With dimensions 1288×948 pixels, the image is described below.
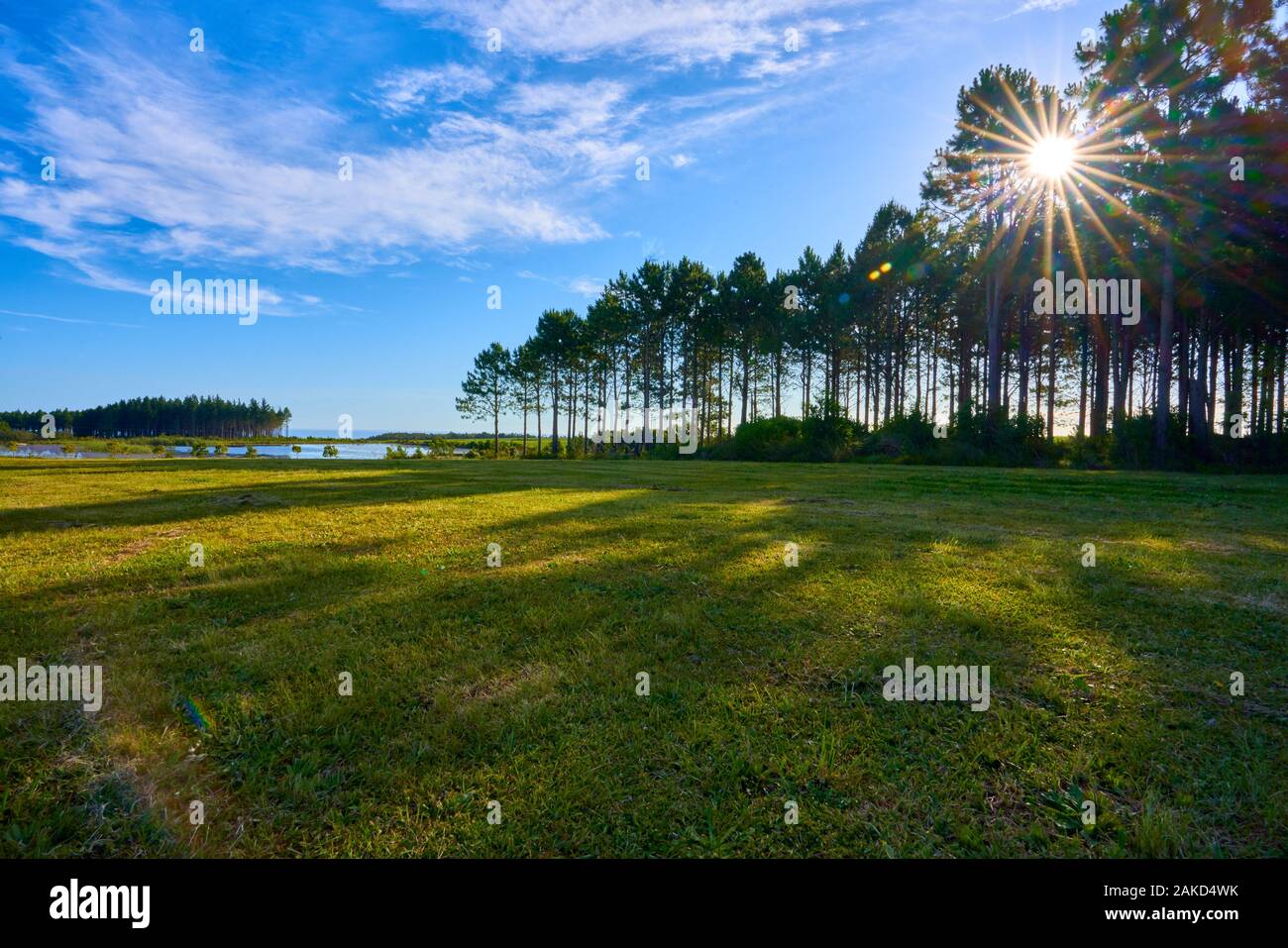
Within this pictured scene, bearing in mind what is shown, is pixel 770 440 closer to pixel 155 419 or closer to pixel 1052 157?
pixel 1052 157

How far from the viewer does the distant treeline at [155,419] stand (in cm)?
10475

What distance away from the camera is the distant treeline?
344 feet

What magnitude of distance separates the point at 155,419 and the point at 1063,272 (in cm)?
14505

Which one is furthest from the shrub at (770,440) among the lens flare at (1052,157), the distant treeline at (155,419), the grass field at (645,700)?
Answer: the distant treeline at (155,419)

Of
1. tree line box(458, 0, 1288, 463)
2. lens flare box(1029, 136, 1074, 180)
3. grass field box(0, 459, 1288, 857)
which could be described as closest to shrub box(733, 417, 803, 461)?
tree line box(458, 0, 1288, 463)

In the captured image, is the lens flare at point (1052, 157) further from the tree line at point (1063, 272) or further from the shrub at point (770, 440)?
the shrub at point (770, 440)

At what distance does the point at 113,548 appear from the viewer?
23.8 feet

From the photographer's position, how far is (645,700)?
3.32 metres

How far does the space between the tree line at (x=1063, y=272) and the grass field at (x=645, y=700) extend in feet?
71.7

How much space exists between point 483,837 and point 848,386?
49.2m

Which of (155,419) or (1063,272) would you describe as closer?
(1063,272)

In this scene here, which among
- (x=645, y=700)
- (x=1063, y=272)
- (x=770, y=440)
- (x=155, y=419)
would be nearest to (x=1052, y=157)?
(x=1063, y=272)

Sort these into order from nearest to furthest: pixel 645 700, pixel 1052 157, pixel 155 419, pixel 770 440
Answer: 1. pixel 645 700
2. pixel 1052 157
3. pixel 770 440
4. pixel 155 419
